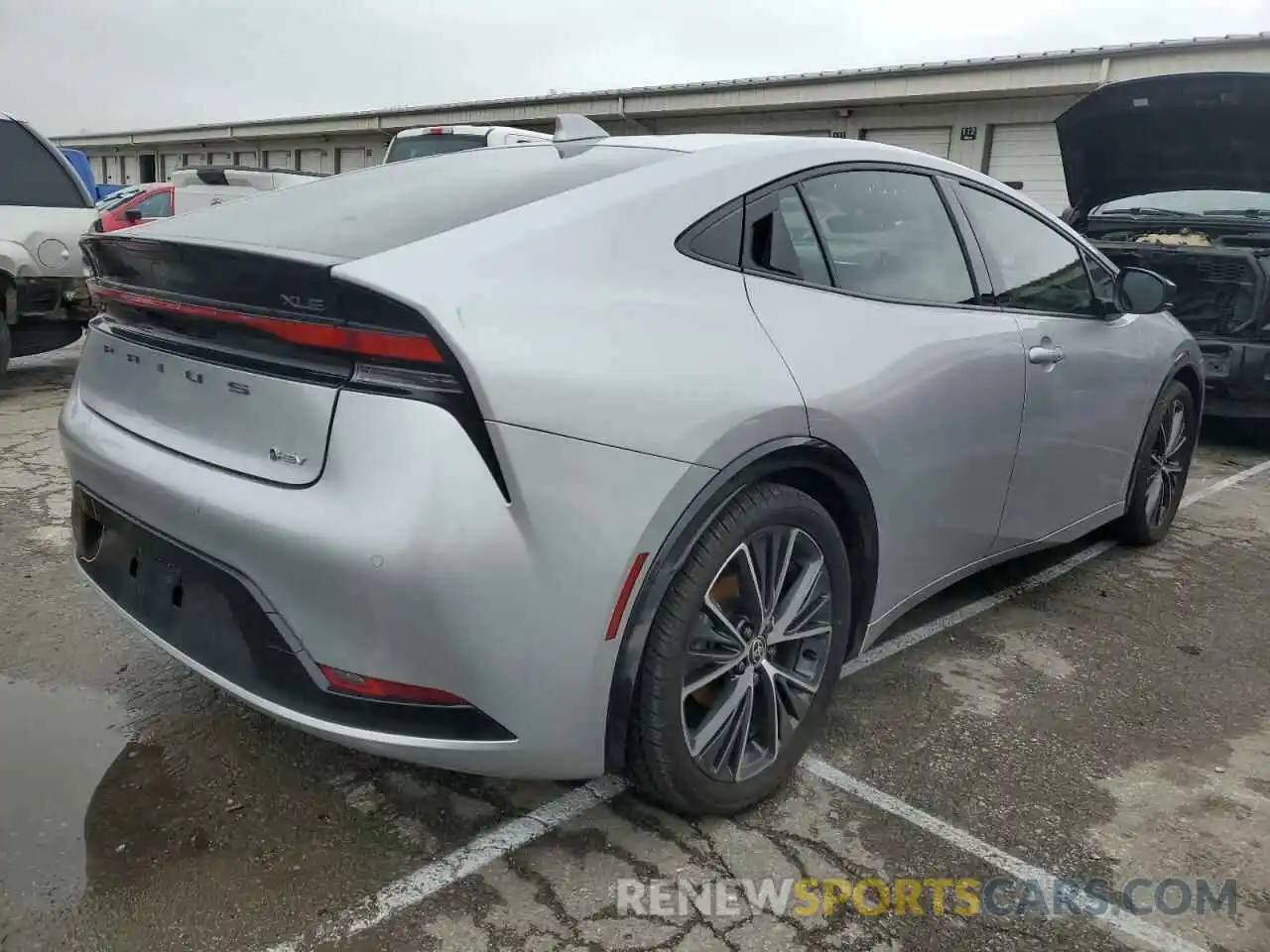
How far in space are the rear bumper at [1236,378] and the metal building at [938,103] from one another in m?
10.5

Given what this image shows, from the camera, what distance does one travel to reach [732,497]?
220 centimetres

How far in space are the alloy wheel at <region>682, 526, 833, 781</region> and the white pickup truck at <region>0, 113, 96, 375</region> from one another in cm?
592

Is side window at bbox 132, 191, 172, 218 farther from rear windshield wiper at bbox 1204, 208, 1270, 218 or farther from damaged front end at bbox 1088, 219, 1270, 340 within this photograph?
rear windshield wiper at bbox 1204, 208, 1270, 218

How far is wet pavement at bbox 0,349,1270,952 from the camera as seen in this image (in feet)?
6.59

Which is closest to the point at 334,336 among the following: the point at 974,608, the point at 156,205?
the point at 974,608

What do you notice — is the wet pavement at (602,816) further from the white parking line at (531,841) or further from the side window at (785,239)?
the side window at (785,239)

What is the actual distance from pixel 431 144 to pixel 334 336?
901cm

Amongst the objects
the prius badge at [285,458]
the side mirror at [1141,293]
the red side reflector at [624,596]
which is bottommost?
the red side reflector at [624,596]

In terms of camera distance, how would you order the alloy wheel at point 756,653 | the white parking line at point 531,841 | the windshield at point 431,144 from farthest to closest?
the windshield at point 431,144 < the alloy wheel at point 756,653 < the white parking line at point 531,841

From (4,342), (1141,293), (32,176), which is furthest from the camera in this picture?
(32,176)

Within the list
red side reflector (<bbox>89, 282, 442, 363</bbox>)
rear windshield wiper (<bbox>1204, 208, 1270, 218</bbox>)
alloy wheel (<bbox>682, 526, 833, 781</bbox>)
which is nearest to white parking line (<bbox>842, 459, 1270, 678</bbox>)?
alloy wheel (<bbox>682, 526, 833, 781</bbox>)

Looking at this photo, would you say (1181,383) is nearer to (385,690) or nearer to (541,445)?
(541,445)

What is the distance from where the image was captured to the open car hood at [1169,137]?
572cm

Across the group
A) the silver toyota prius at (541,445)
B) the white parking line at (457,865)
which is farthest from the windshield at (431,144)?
the white parking line at (457,865)
